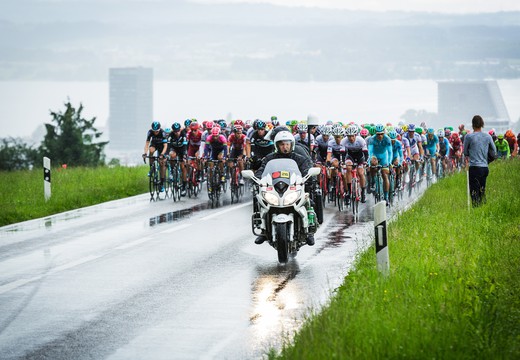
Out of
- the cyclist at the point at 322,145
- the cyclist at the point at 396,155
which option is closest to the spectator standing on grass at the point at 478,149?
the cyclist at the point at 322,145

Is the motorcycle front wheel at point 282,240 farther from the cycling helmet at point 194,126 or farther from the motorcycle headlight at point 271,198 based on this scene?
the cycling helmet at point 194,126

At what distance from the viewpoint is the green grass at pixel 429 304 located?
8172 millimetres

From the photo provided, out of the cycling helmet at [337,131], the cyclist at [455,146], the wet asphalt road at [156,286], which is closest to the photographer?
the wet asphalt road at [156,286]

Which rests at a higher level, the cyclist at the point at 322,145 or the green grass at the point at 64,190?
the cyclist at the point at 322,145

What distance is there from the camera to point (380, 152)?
25922 millimetres

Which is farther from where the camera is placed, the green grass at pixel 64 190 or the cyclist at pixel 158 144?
the cyclist at pixel 158 144

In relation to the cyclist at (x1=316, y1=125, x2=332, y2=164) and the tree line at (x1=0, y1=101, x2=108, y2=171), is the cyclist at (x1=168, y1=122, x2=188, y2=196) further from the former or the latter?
the tree line at (x1=0, y1=101, x2=108, y2=171)

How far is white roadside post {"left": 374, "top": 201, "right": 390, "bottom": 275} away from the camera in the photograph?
38.9 feet

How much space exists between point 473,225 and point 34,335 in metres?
8.68

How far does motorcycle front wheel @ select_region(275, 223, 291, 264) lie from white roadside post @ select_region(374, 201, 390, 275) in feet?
9.22

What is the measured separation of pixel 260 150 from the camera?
82.3ft

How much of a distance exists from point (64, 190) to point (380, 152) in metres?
8.12

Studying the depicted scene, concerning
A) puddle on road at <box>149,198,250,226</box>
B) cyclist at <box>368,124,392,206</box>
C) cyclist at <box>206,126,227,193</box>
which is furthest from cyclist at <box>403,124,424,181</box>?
puddle on road at <box>149,198,250,226</box>

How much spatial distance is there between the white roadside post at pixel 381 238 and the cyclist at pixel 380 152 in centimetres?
1361
